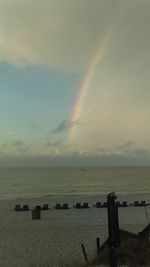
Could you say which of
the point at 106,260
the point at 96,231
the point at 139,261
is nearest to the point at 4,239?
the point at 96,231

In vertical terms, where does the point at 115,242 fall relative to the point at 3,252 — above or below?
above

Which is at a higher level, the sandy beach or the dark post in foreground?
the dark post in foreground

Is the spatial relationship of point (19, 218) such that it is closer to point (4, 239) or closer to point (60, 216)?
point (60, 216)

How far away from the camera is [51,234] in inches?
1294

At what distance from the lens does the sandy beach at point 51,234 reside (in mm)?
22203

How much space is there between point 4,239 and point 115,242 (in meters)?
26.6

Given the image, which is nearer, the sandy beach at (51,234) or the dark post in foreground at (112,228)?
the dark post in foreground at (112,228)

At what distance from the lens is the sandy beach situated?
2220 cm

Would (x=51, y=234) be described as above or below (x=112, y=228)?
below

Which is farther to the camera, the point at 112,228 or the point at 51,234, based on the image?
the point at 51,234

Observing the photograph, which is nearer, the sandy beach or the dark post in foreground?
the dark post in foreground

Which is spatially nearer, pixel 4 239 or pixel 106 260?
pixel 106 260

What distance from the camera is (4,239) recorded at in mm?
31500

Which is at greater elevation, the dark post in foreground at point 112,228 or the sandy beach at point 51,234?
the dark post in foreground at point 112,228
